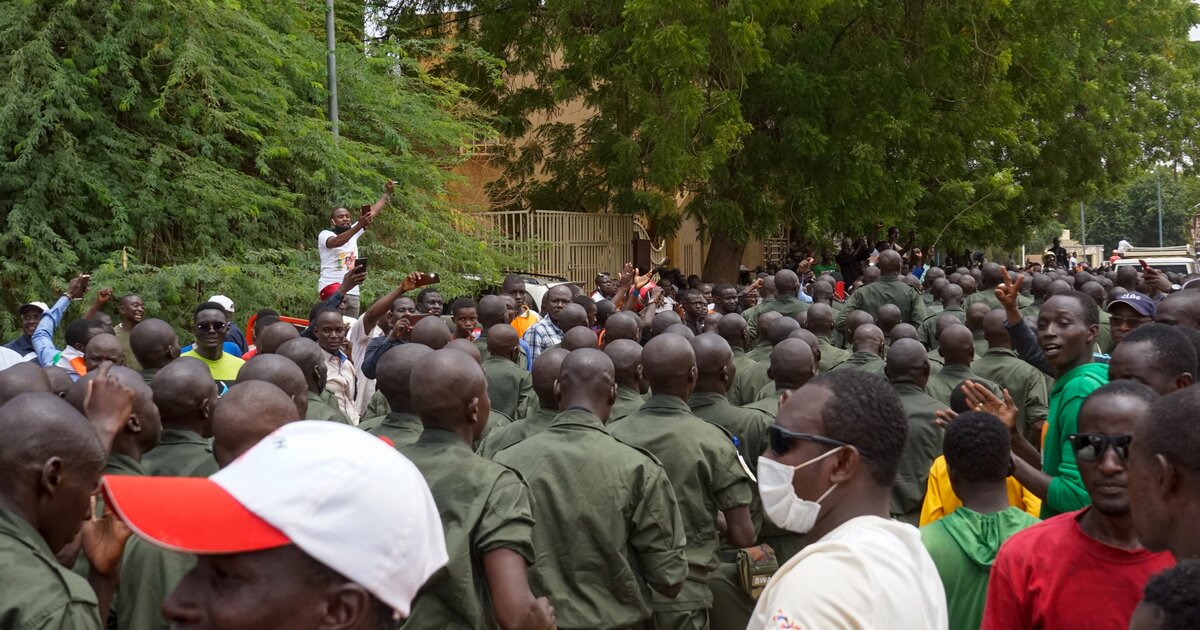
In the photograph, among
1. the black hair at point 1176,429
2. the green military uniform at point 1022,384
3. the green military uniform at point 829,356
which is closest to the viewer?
the black hair at point 1176,429

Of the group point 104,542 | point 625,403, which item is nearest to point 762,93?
point 625,403

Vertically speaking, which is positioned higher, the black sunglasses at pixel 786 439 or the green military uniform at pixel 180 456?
the black sunglasses at pixel 786 439

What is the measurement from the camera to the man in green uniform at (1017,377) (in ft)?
24.6

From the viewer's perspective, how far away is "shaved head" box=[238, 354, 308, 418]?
5.04 m

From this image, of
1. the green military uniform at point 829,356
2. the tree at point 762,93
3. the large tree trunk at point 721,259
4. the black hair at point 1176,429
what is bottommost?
the large tree trunk at point 721,259

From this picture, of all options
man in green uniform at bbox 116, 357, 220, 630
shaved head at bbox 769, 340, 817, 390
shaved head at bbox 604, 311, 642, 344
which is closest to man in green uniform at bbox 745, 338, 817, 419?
shaved head at bbox 769, 340, 817, 390

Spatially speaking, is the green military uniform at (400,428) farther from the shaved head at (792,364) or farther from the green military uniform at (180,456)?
the shaved head at (792,364)

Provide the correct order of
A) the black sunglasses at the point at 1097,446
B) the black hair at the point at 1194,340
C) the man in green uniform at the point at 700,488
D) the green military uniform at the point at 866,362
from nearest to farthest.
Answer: the black sunglasses at the point at 1097,446, the black hair at the point at 1194,340, the man in green uniform at the point at 700,488, the green military uniform at the point at 866,362

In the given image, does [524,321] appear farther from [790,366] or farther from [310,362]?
[310,362]

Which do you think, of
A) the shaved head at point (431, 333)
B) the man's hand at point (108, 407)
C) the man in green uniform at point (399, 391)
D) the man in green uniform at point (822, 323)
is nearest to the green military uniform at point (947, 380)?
the man in green uniform at point (822, 323)

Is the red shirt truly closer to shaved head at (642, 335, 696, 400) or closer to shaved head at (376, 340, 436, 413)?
shaved head at (642, 335, 696, 400)

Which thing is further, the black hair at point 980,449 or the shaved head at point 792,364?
the shaved head at point 792,364

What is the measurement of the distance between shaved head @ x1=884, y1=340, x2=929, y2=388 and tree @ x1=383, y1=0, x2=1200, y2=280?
11.7 meters

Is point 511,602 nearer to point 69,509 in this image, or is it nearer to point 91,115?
point 69,509
